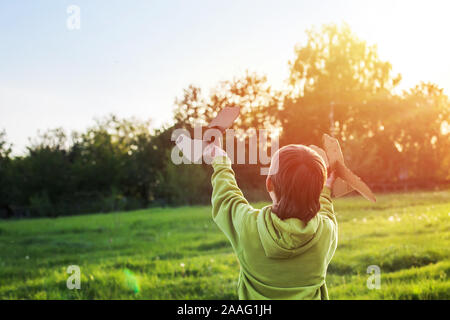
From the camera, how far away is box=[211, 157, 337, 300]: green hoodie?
1.72 metres

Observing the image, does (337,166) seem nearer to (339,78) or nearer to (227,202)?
(227,202)

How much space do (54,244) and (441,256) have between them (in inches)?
382

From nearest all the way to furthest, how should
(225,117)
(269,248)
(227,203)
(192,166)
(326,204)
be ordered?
1. (225,117)
2. (269,248)
3. (227,203)
4. (326,204)
5. (192,166)

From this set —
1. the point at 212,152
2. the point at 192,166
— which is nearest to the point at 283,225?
the point at 212,152

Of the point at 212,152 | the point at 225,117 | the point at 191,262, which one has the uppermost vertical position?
the point at 225,117

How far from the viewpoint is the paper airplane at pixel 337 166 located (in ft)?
5.39

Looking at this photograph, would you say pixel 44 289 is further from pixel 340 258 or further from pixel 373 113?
pixel 373 113

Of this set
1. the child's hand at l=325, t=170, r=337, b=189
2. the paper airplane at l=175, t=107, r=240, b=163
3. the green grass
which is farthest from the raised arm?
the green grass

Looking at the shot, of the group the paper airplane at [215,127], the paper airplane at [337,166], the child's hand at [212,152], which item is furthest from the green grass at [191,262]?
the paper airplane at [215,127]

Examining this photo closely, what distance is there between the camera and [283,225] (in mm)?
1670

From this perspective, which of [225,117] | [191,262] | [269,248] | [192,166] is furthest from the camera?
[192,166]

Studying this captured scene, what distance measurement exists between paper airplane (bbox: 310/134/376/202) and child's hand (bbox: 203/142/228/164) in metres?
0.37

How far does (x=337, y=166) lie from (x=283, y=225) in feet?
1.01
